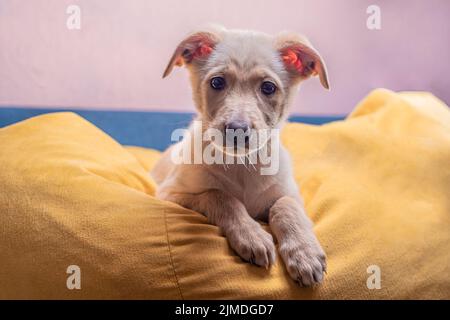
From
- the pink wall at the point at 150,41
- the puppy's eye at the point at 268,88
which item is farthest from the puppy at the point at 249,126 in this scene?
the pink wall at the point at 150,41

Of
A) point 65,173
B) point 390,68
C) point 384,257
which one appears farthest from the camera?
point 390,68

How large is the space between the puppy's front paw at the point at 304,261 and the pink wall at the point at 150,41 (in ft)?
4.50

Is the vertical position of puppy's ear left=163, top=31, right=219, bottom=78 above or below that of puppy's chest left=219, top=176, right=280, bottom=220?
above

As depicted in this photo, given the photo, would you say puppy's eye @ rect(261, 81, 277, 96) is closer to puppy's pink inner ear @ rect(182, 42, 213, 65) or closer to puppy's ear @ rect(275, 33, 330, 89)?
puppy's ear @ rect(275, 33, 330, 89)

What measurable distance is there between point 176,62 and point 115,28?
2.79ft

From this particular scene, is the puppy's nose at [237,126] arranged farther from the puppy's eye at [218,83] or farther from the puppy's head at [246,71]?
the puppy's eye at [218,83]

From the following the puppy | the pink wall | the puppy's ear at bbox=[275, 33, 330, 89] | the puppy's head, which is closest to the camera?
the puppy

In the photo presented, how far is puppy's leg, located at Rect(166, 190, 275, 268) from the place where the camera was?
1.84 m

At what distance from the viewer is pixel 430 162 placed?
254cm

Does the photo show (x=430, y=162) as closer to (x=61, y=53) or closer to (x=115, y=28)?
(x=115, y=28)

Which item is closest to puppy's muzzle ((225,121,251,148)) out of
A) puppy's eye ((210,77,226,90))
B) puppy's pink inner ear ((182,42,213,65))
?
puppy's eye ((210,77,226,90))

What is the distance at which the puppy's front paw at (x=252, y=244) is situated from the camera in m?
1.83
